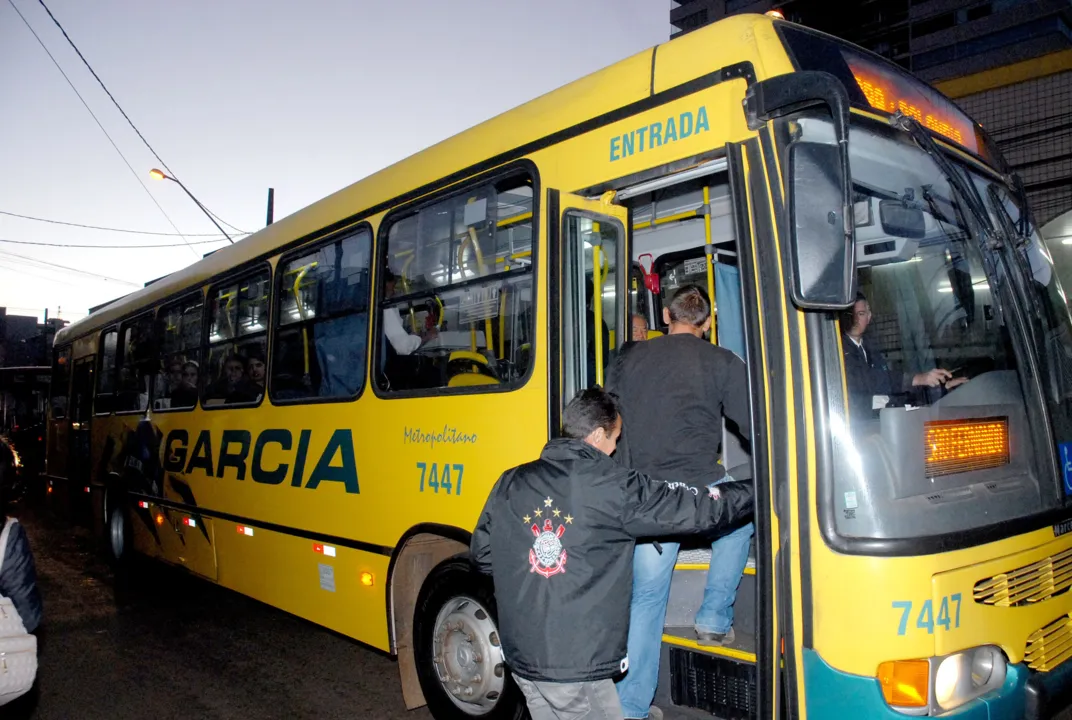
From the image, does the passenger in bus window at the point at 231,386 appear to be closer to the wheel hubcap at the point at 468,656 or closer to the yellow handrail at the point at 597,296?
the wheel hubcap at the point at 468,656

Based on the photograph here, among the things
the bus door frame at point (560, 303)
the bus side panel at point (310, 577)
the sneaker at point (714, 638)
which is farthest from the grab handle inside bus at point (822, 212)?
the bus side panel at point (310, 577)

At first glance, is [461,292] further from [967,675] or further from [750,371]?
[967,675]

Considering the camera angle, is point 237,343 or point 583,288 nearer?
point 583,288

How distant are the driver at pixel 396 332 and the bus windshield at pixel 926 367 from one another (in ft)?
7.37

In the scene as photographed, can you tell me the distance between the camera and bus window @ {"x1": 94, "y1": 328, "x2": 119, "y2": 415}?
8.68 meters

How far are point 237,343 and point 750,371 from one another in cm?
451

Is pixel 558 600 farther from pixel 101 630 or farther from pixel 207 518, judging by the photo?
pixel 101 630

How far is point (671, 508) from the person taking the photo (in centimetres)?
261

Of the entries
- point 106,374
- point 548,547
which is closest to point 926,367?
point 548,547

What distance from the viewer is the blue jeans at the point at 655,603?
3.37 m

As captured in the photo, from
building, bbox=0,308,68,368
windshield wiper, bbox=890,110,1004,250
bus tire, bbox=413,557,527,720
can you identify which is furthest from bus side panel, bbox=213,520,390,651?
building, bbox=0,308,68,368

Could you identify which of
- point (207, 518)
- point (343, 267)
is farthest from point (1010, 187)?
point (207, 518)

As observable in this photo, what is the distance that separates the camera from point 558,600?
2.54 meters

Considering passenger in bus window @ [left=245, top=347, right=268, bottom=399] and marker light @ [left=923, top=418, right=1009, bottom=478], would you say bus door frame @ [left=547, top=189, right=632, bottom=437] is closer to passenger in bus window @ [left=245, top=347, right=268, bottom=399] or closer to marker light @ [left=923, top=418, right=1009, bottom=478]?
marker light @ [left=923, top=418, right=1009, bottom=478]
